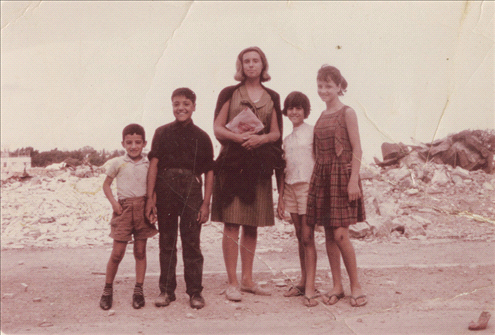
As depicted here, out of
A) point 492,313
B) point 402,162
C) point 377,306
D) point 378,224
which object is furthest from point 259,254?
point 402,162

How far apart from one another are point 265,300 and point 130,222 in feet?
3.34

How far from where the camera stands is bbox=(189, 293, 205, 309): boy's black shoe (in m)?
2.77

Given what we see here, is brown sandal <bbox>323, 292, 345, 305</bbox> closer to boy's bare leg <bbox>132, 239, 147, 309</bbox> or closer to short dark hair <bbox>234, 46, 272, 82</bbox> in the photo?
boy's bare leg <bbox>132, 239, 147, 309</bbox>

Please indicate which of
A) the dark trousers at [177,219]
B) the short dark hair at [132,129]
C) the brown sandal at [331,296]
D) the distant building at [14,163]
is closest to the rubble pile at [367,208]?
the distant building at [14,163]

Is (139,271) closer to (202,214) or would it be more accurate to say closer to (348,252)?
(202,214)

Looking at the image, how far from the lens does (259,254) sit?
14.9 feet

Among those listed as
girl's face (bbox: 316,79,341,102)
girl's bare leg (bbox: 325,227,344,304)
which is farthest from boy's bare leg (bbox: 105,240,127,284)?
girl's face (bbox: 316,79,341,102)

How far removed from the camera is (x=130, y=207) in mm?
2748

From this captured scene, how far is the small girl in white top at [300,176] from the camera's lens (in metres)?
2.86

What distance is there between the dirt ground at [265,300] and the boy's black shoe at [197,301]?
41 mm

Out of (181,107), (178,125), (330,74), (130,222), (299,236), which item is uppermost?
(330,74)

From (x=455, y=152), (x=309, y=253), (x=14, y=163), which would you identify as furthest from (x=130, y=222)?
(x=455, y=152)

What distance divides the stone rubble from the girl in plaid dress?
1956 millimetres

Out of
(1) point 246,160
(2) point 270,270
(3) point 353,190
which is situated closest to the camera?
(3) point 353,190
